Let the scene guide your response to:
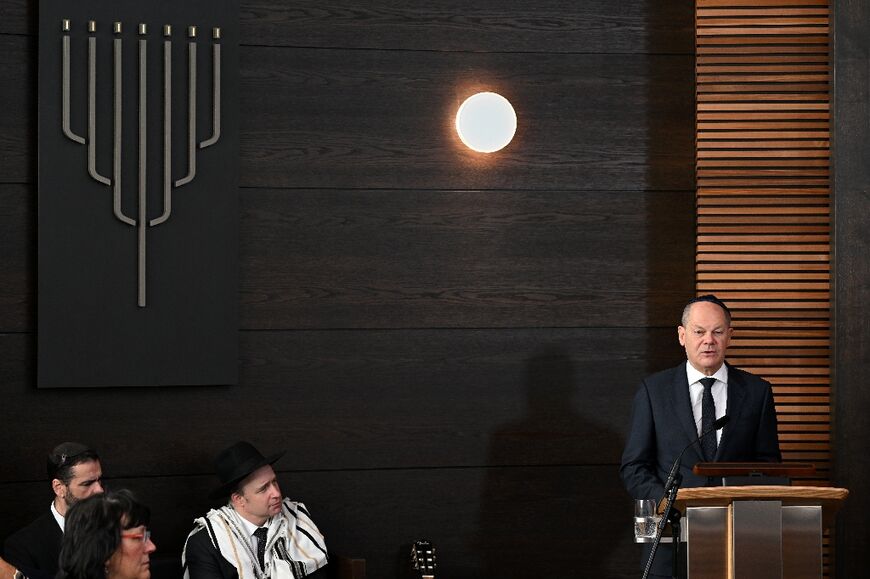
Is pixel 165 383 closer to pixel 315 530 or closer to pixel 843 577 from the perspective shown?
pixel 315 530

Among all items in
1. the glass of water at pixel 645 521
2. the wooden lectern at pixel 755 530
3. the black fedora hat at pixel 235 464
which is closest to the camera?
the wooden lectern at pixel 755 530

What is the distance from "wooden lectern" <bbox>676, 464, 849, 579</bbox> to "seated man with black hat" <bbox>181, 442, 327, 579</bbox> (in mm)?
1436

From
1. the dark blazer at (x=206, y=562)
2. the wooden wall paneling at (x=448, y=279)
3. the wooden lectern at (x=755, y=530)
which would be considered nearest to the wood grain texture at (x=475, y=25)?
the wooden wall paneling at (x=448, y=279)

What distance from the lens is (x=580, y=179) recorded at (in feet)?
14.7

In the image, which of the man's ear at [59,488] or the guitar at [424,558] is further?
the guitar at [424,558]

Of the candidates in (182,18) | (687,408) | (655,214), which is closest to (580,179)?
(655,214)

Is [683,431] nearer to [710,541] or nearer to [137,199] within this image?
[710,541]

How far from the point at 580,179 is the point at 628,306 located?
518mm

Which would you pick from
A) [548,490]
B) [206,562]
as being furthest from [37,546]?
[548,490]

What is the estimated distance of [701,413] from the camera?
3.69m

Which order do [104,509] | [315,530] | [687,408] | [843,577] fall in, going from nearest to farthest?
1. [104,509]
2. [687,408]
3. [315,530]
4. [843,577]

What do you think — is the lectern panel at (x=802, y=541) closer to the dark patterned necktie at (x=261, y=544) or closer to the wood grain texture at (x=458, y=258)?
the wood grain texture at (x=458, y=258)

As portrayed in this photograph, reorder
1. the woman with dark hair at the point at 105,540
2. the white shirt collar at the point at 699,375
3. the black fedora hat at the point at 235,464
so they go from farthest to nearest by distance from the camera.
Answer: the black fedora hat at the point at 235,464 → the white shirt collar at the point at 699,375 → the woman with dark hair at the point at 105,540

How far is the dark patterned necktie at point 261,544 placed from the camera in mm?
3848
